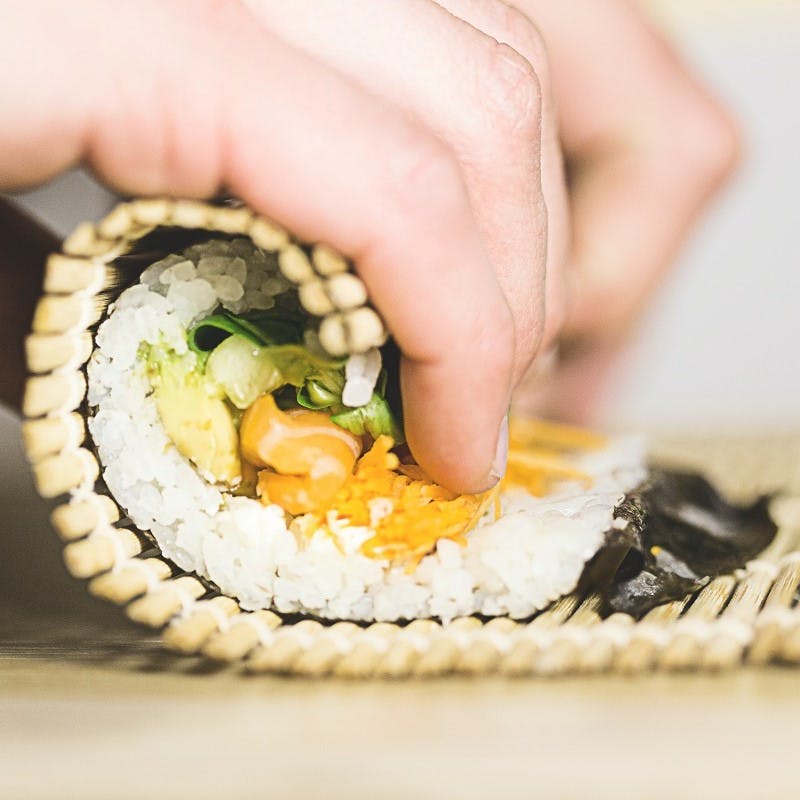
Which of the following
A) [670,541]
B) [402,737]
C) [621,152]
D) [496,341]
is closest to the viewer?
[402,737]

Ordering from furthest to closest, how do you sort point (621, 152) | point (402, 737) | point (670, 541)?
1. point (621, 152)
2. point (670, 541)
3. point (402, 737)

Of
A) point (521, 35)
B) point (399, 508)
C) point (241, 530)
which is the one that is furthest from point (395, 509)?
point (521, 35)

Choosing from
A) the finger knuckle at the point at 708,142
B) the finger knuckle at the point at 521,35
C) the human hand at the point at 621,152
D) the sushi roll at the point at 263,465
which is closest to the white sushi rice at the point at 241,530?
the sushi roll at the point at 263,465

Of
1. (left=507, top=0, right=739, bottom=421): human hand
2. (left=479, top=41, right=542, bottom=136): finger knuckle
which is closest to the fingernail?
(left=479, top=41, right=542, bottom=136): finger knuckle

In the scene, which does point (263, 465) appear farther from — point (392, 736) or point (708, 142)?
point (708, 142)

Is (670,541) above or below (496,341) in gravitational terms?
below

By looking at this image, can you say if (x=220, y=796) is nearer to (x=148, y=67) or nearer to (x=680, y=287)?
(x=148, y=67)

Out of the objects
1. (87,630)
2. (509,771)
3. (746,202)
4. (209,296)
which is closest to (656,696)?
(509,771)

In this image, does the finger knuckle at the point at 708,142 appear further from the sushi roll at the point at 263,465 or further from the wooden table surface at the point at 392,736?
the wooden table surface at the point at 392,736
